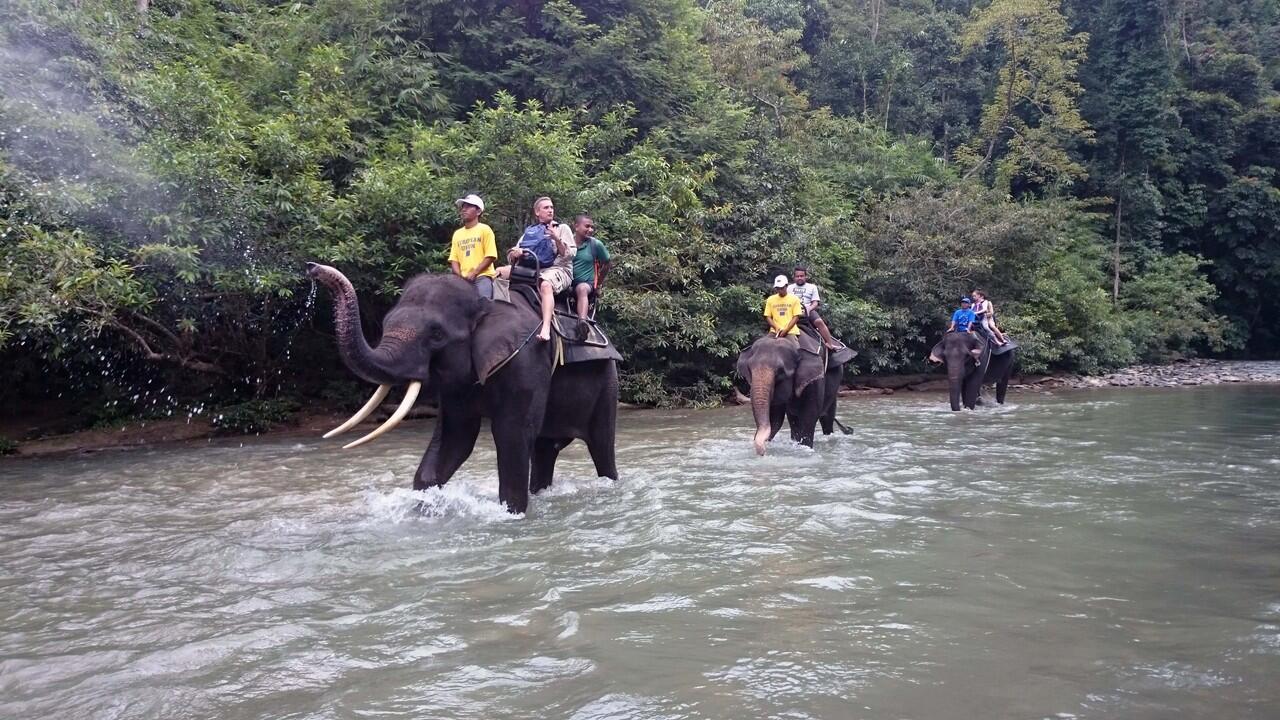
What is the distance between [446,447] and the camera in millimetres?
6648

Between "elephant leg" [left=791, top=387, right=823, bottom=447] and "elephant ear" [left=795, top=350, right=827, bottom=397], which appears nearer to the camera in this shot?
"elephant ear" [left=795, top=350, right=827, bottom=397]

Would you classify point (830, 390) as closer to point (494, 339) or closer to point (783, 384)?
point (783, 384)

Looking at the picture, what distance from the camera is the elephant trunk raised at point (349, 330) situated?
527cm

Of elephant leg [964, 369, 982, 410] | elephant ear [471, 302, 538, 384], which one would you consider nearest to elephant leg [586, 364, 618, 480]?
elephant ear [471, 302, 538, 384]

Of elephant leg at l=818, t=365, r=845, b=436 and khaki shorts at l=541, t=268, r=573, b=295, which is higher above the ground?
khaki shorts at l=541, t=268, r=573, b=295

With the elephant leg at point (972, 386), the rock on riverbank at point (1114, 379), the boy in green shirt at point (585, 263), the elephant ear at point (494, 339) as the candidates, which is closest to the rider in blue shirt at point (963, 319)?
the elephant leg at point (972, 386)

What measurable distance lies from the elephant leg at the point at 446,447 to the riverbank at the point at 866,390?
758 centimetres

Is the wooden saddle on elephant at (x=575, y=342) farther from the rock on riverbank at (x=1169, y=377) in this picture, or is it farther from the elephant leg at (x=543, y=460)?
the rock on riverbank at (x=1169, y=377)

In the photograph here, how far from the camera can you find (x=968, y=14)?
126 feet

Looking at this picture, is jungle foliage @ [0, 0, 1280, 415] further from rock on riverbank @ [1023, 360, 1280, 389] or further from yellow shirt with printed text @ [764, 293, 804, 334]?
yellow shirt with printed text @ [764, 293, 804, 334]

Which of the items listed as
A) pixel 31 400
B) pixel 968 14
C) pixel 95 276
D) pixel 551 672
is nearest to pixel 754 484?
pixel 551 672

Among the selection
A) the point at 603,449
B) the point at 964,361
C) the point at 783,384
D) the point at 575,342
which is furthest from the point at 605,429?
the point at 964,361

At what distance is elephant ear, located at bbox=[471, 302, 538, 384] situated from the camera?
624 cm

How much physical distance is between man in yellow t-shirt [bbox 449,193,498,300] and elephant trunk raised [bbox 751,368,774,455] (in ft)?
12.8
